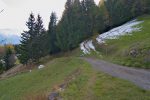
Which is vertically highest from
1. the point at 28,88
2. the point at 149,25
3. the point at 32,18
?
the point at 32,18

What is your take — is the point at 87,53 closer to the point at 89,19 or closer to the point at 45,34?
the point at 45,34

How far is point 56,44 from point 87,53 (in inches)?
797

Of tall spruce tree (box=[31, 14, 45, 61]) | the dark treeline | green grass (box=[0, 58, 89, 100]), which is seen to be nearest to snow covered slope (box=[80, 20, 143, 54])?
the dark treeline

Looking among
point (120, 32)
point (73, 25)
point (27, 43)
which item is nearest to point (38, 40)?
point (27, 43)

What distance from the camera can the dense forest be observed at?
83500mm

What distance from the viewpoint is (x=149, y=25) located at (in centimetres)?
7644

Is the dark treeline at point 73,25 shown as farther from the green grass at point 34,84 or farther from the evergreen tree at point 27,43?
the green grass at point 34,84

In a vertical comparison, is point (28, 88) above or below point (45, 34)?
below

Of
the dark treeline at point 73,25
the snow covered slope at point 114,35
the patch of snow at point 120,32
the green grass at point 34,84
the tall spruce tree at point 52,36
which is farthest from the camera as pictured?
the tall spruce tree at point 52,36

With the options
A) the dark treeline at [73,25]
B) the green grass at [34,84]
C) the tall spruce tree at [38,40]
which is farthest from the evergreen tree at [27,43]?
the green grass at [34,84]

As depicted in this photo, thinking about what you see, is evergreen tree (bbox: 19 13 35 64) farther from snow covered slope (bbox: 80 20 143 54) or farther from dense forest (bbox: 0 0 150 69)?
snow covered slope (bbox: 80 20 143 54)

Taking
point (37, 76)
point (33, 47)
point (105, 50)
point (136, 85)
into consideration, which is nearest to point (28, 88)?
point (37, 76)

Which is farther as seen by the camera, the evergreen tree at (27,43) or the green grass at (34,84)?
the evergreen tree at (27,43)

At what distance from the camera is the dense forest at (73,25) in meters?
83.5
